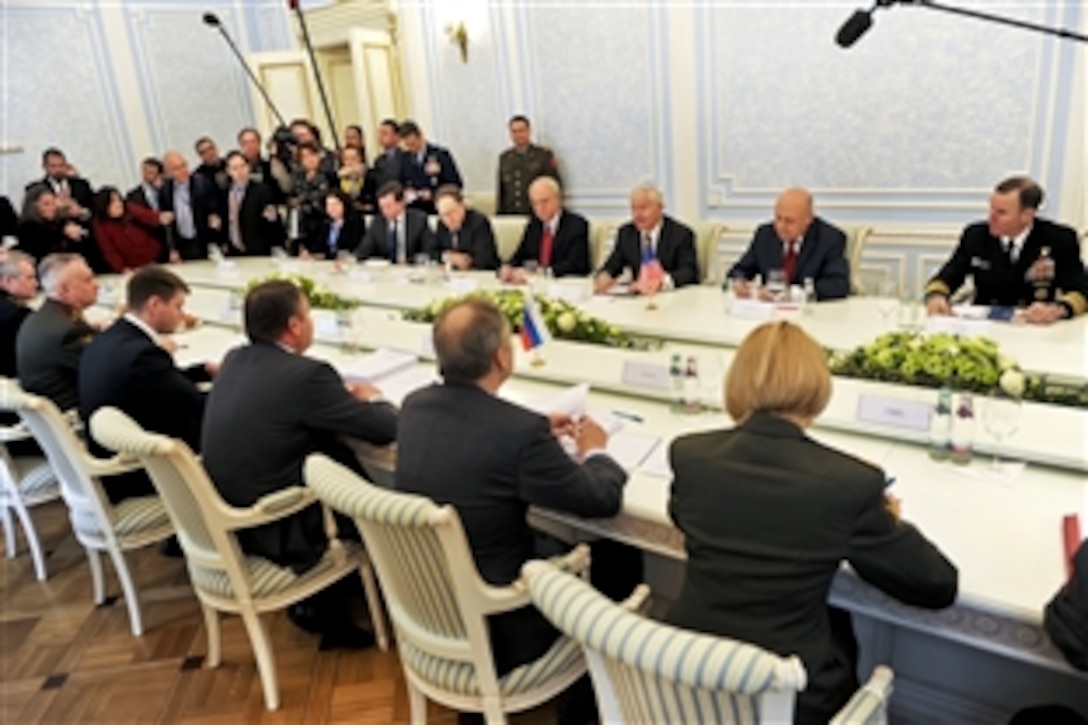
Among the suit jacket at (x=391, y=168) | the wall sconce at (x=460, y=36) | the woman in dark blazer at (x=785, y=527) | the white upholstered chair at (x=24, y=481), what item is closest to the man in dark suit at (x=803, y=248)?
the woman in dark blazer at (x=785, y=527)

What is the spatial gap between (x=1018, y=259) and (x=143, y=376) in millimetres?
3176

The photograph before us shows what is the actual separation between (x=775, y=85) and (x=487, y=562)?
409cm

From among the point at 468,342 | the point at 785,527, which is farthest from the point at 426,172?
the point at 785,527

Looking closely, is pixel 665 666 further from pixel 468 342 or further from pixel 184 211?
pixel 184 211

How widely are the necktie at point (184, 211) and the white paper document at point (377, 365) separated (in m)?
4.24

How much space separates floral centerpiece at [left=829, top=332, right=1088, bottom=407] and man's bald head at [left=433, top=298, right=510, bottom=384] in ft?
3.33

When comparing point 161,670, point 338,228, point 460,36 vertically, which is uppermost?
point 460,36

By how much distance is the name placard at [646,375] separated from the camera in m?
2.27

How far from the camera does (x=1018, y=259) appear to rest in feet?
10.3

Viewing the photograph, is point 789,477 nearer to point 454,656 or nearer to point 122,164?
point 454,656

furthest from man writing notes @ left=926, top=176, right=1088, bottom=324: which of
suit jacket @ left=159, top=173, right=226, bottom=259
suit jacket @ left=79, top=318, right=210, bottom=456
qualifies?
suit jacket @ left=159, top=173, right=226, bottom=259

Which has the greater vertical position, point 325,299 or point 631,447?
point 325,299

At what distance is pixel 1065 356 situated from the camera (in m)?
2.25

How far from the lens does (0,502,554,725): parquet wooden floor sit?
7.45 ft
